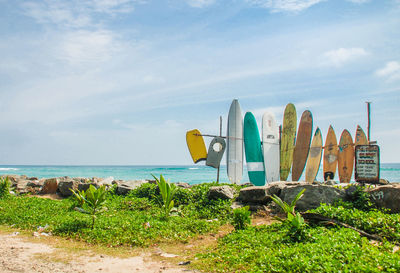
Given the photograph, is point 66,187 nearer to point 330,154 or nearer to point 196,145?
point 196,145

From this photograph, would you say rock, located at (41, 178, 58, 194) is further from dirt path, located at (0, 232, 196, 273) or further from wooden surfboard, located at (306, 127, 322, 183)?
wooden surfboard, located at (306, 127, 322, 183)

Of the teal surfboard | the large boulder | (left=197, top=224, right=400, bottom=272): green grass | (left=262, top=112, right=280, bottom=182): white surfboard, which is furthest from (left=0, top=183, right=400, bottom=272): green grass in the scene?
(left=262, top=112, right=280, bottom=182): white surfboard

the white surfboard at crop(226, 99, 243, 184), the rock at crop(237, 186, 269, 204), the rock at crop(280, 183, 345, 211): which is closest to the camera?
the rock at crop(280, 183, 345, 211)

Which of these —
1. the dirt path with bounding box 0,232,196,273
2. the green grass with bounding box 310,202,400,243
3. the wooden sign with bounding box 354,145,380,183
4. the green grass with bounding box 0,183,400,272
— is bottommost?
the dirt path with bounding box 0,232,196,273

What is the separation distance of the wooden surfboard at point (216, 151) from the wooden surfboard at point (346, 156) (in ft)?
14.9

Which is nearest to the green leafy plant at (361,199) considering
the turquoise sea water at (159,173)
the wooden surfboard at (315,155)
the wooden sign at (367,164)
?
the wooden sign at (367,164)

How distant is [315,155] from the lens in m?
12.8

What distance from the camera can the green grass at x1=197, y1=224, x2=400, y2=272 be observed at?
143 inches

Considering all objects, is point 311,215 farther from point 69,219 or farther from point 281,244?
point 69,219

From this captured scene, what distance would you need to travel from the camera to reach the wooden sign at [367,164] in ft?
25.8

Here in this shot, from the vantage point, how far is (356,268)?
352cm

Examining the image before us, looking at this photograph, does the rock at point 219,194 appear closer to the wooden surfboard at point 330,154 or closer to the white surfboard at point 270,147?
the white surfboard at point 270,147

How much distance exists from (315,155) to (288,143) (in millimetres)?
1269

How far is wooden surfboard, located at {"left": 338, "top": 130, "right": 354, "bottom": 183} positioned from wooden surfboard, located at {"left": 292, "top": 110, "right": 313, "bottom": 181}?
1.29 meters
